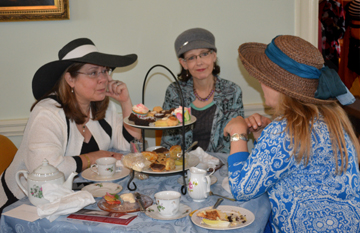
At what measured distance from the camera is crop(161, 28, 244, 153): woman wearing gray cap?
2660 millimetres

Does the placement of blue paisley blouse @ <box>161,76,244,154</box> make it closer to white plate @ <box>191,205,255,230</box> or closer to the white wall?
the white wall

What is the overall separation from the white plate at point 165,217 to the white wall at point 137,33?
1896 millimetres

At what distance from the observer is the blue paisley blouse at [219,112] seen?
105 inches

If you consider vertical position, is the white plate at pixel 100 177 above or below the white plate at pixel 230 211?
below

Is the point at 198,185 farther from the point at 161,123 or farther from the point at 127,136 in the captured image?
the point at 127,136

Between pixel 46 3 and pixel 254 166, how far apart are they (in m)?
2.42

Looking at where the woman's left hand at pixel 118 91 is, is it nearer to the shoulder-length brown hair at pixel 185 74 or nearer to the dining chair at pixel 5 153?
the shoulder-length brown hair at pixel 185 74

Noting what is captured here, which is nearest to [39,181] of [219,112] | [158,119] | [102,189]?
[102,189]

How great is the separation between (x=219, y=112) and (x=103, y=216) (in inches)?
61.1

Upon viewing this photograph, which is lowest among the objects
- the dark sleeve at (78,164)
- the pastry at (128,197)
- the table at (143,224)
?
the table at (143,224)

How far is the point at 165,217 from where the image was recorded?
1.35m

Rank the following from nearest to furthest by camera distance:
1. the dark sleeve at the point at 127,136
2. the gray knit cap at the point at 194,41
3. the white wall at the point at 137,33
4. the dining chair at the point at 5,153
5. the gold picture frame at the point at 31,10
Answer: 1. the dining chair at the point at 5,153
2. the dark sleeve at the point at 127,136
3. the gray knit cap at the point at 194,41
4. the gold picture frame at the point at 31,10
5. the white wall at the point at 137,33

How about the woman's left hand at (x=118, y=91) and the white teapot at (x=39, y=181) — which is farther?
the woman's left hand at (x=118, y=91)

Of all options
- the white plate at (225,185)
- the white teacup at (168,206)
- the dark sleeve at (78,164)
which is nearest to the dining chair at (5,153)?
the dark sleeve at (78,164)
